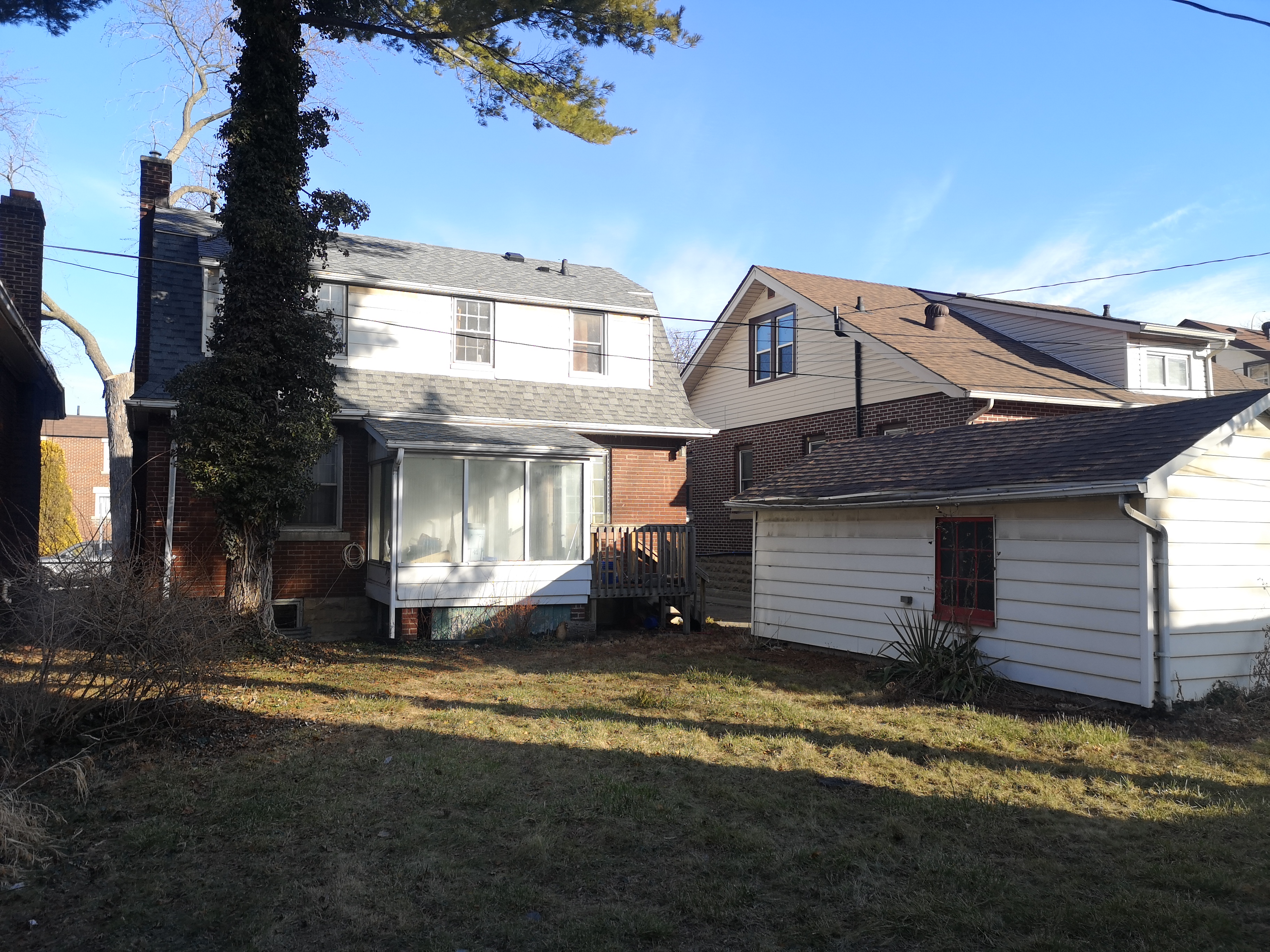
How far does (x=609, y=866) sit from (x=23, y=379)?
51.5 feet

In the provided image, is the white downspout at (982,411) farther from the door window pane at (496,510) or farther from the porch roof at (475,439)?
the door window pane at (496,510)

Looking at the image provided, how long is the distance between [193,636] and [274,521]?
5131mm

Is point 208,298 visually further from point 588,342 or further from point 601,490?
point 601,490

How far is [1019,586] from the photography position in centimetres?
981

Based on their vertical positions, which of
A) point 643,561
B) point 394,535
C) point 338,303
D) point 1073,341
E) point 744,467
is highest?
point 1073,341

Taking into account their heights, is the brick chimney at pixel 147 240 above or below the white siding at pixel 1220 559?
above

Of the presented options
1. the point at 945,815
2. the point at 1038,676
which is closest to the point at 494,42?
the point at 1038,676

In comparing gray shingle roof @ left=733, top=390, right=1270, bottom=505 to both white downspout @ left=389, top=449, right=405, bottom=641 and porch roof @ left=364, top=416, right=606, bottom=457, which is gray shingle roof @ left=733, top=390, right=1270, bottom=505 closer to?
porch roof @ left=364, top=416, right=606, bottom=457

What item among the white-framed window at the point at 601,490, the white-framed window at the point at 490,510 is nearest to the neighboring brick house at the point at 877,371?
the white-framed window at the point at 601,490

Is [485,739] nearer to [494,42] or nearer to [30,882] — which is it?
[30,882]

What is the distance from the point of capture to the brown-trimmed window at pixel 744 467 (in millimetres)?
21812

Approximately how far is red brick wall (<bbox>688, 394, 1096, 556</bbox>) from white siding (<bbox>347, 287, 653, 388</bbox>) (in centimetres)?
454

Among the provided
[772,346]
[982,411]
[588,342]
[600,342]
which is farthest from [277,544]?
[772,346]

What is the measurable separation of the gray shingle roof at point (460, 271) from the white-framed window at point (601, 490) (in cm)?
305
